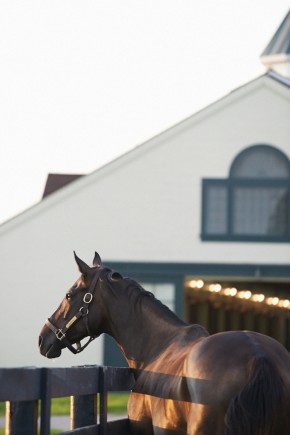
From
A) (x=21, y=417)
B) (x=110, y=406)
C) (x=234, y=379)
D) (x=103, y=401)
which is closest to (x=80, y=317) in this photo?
(x=103, y=401)

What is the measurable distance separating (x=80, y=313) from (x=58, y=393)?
1.50 m

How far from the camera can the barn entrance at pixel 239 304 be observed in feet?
122

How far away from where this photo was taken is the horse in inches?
308

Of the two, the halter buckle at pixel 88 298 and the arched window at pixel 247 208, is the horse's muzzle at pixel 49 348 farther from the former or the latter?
the arched window at pixel 247 208

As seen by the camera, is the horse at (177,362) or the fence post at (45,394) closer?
the horse at (177,362)

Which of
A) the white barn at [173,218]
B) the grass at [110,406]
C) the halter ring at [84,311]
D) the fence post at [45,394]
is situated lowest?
the grass at [110,406]

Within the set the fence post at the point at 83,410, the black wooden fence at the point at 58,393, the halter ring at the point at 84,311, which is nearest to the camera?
the black wooden fence at the point at 58,393

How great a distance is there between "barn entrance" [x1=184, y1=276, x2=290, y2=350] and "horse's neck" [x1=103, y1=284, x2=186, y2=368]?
22.7 metres

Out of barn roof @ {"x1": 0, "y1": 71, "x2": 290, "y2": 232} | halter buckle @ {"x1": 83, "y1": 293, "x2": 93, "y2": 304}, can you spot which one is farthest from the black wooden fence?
barn roof @ {"x1": 0, "y1": 71, "x2": 290, "y2": 232}

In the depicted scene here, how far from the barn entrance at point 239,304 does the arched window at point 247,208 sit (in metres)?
1.23

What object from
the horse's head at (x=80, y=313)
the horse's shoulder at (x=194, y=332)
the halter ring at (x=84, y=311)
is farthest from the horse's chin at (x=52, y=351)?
the horse's shoulder at (x=194, y=332)

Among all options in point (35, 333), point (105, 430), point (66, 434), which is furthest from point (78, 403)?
point (35, 333)

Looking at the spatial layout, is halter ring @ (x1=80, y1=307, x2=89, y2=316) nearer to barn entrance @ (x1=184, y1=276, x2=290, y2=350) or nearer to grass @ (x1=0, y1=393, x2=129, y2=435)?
grass @ (x1=0, y1=393, x2=129, y2=435)

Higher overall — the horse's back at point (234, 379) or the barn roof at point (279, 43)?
the barn roof at point (279, 43)
